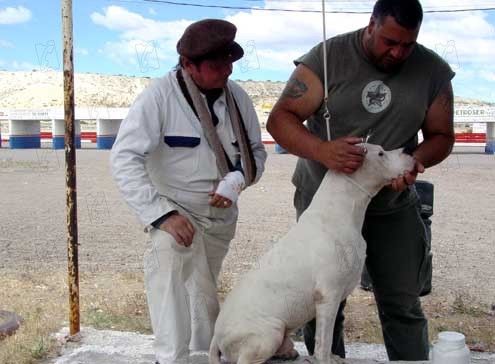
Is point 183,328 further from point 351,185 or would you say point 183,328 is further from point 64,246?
point 64,246

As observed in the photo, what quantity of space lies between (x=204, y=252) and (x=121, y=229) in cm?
708

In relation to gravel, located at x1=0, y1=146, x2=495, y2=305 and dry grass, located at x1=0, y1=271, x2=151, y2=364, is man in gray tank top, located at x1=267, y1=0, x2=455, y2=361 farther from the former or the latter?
gravel, located at x1=0, y1=146, x2=495, y2=305


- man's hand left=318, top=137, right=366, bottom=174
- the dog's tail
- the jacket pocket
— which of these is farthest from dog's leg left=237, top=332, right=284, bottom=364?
the jacket pocket

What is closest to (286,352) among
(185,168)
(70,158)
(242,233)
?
(185,168)

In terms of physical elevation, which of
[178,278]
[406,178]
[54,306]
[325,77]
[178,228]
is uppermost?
[325,77]

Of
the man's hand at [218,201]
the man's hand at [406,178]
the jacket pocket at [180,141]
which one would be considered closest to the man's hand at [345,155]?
the man's hand at [406,178]

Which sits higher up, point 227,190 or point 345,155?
point 345,155

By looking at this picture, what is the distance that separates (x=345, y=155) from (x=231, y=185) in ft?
2.03

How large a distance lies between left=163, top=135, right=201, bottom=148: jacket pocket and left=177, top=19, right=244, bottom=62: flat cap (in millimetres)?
393

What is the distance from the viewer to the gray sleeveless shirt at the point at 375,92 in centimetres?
344

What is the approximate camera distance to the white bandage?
3275 millimetres

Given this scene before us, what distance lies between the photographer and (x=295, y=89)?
349cm

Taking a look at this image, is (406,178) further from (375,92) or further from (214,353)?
(214,353)

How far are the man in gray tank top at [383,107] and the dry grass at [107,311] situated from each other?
1.80 m
